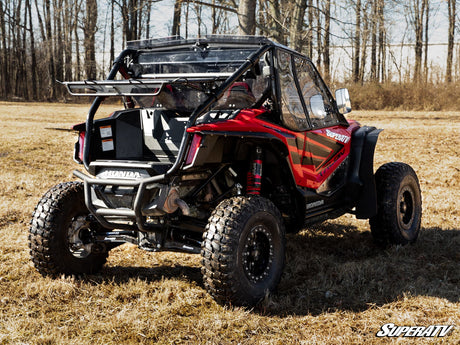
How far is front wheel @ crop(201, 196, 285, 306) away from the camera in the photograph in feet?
12.1

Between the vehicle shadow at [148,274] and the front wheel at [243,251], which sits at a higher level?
the front wheel at [243,251]

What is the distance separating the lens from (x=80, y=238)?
457 cm

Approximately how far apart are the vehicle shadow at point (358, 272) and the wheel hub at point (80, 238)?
1.68m

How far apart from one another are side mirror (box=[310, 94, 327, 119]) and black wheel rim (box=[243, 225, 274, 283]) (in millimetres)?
1465

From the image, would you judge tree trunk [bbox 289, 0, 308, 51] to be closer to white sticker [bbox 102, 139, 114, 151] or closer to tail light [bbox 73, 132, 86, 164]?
white sticker [bbox 102, 139, 114, 151]

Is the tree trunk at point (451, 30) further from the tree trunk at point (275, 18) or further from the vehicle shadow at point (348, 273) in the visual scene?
the vehicle shadow at point (348, 273)

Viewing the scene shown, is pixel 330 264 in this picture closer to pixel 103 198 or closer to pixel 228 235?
pixel 228 235

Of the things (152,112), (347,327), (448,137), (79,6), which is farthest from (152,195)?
(79,6)

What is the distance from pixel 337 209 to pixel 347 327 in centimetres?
183

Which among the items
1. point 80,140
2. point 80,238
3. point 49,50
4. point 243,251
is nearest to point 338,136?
point 243,251

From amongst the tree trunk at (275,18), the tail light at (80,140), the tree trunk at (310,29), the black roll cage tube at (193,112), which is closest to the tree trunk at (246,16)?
the tree trunk at (275,18)

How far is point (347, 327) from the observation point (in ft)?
11.8

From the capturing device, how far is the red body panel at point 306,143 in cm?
388

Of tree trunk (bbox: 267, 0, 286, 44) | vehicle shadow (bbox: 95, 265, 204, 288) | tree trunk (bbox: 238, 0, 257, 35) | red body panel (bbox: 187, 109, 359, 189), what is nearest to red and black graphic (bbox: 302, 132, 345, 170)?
red body panel (bbox: 187, 109, 359, 189)
